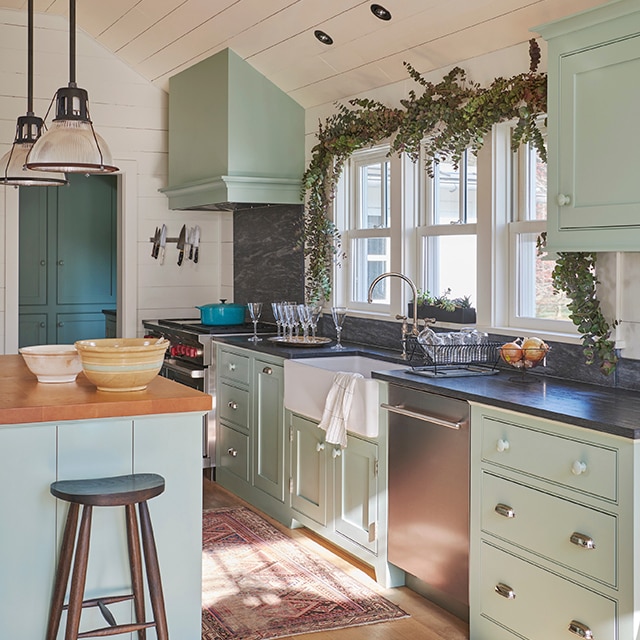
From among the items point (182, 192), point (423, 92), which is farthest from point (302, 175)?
point (423, 92)

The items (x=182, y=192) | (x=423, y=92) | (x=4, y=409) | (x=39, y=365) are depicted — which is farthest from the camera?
(x=182, y=192)

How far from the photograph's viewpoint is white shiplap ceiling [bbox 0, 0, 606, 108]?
12.9ft

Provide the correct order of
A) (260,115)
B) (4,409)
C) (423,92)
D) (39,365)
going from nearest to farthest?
(4,409) → (39,365) → (423,92) → (260,115)

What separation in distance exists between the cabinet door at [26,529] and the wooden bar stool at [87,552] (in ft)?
0.17

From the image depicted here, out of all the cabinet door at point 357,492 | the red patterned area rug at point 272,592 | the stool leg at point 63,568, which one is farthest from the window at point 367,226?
the stool leg at point 63,568

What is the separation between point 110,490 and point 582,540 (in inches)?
56.5

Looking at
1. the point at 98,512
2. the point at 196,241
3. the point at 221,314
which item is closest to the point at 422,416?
the point at 98,512

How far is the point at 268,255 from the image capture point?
20.7ft

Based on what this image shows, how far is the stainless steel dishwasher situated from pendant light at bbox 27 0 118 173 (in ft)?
4.90

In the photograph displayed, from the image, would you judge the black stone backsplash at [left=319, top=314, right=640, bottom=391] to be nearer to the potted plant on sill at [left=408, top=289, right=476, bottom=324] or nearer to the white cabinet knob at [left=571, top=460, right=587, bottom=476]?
the potted plant on sill at [left=408, top=289, right=476, bottom=324]

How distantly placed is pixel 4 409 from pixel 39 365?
53 centimetres

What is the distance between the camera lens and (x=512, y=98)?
3873 millimetres

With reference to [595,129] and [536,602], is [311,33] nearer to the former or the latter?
[595,129]

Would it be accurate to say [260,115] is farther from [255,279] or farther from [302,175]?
[255,279]
